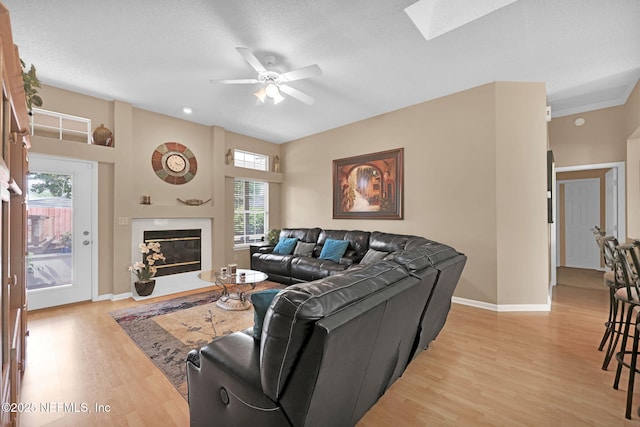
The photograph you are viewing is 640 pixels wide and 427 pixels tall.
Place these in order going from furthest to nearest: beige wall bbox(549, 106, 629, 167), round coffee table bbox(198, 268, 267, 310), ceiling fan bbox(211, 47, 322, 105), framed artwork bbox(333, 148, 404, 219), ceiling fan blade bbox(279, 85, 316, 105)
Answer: framed artwork bbox(333, 148, 404, 219)
beige wall bbox(549, 106, 629, 167)
round coffee table bbox(198, 268, 267, 310)
ceiling fan blade bbox(279, 85, 316, 105)
ceiling fan bbox(211, 47, 322, 105)

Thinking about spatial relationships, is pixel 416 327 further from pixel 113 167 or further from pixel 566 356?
pixel 113 167

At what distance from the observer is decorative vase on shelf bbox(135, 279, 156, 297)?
13.3ft

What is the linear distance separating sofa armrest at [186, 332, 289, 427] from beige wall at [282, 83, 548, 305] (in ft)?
11.3

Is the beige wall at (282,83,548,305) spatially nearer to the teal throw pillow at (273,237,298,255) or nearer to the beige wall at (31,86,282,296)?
the teal throw pillow at (273,237,298,255)

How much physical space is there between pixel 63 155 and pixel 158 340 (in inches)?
116

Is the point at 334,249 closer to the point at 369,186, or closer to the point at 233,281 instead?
the point at 369,186

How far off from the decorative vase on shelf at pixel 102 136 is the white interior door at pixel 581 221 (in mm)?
9400

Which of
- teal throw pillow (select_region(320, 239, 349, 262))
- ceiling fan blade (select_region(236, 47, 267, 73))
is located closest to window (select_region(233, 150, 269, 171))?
teal throw pillow (select_region(320, 239, 349, 262))

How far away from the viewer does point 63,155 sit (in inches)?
143

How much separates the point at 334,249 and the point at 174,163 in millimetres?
3219

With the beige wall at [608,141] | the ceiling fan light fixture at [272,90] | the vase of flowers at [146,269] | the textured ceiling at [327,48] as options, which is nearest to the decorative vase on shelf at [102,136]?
the textured ceiling at [327,48]

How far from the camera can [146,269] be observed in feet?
13.6

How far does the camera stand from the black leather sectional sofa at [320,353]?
1005 mm

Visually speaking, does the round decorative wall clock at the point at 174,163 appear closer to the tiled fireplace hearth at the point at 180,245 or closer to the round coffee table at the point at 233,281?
the tiled fireplace hearth at the point at 180,245
